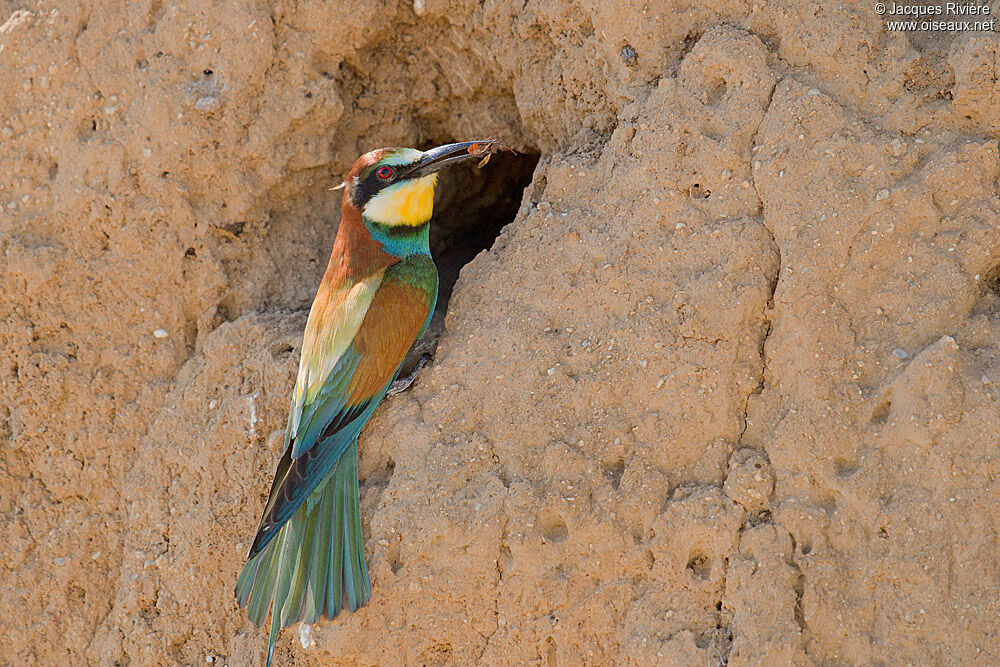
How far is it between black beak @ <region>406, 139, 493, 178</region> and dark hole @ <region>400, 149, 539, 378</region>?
0.53 metres

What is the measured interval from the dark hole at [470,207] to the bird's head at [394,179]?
53 cm

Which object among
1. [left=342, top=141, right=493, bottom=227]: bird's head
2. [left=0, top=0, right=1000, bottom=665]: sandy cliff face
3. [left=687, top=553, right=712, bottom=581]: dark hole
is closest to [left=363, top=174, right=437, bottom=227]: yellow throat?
[left=342, top=141, right=493, bottom=227]: bird's head

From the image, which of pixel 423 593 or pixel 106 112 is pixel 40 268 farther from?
pixel 423 593

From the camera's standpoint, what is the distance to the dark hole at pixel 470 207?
3182mm

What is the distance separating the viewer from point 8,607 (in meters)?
2.52

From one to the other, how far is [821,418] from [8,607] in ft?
7.33

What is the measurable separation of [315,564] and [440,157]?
3.78ft

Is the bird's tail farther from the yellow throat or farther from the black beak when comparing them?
the black beak

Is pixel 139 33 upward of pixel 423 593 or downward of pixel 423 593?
upward

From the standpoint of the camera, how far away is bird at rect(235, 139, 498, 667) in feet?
6.84

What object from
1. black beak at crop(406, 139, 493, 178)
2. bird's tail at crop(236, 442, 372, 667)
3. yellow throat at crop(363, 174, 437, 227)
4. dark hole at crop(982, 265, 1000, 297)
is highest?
black beak at crop(406, 139, 493, 178)

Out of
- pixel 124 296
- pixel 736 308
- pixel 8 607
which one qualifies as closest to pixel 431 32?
pixel 124 296

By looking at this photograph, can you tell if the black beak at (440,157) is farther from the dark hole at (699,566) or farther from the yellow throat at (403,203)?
the dark hole at (699,566)

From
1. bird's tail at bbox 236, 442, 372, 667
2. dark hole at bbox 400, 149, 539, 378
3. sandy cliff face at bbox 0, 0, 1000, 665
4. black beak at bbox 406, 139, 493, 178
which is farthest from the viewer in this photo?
dark hole at bbox 400, 149, 539, 378
